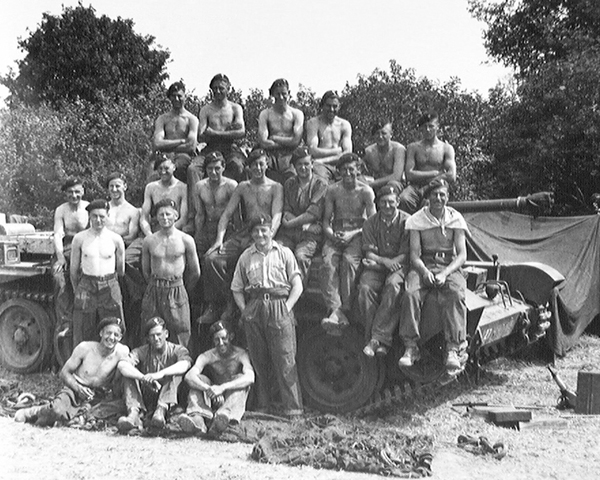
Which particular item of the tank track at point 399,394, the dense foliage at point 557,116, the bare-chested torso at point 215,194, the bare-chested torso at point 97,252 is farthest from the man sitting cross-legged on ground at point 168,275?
the dense foliage at point 557,116

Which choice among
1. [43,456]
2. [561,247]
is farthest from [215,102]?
[561,247]

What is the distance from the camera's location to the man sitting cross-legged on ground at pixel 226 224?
930cm

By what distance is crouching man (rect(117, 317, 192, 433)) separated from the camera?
8.24 metres

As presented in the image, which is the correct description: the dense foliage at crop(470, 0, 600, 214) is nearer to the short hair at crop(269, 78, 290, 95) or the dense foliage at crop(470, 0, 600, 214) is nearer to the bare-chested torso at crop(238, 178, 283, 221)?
the short hair at crop(269, 78, 290, 95)

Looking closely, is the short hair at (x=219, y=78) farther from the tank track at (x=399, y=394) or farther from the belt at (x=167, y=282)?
the tank track at (x=399, y=394)

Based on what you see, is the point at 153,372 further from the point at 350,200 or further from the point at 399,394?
the point at 350,200

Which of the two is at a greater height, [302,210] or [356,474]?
[302,210]

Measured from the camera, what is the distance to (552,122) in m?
18.1

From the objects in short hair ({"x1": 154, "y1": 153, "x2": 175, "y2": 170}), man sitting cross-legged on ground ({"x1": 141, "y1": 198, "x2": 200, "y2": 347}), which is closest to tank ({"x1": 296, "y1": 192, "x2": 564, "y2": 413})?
man sitting cross-legged on ground ({"x1": 141, "y1": 198, "x2": 200, "y2": 347})

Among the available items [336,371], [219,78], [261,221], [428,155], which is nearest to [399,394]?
[336,371]

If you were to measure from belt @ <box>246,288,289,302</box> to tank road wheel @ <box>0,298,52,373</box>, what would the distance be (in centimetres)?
368

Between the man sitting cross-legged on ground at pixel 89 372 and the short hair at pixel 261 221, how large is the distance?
64.6 inches

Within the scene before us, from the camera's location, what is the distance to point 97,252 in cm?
923

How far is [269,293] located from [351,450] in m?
2.01
